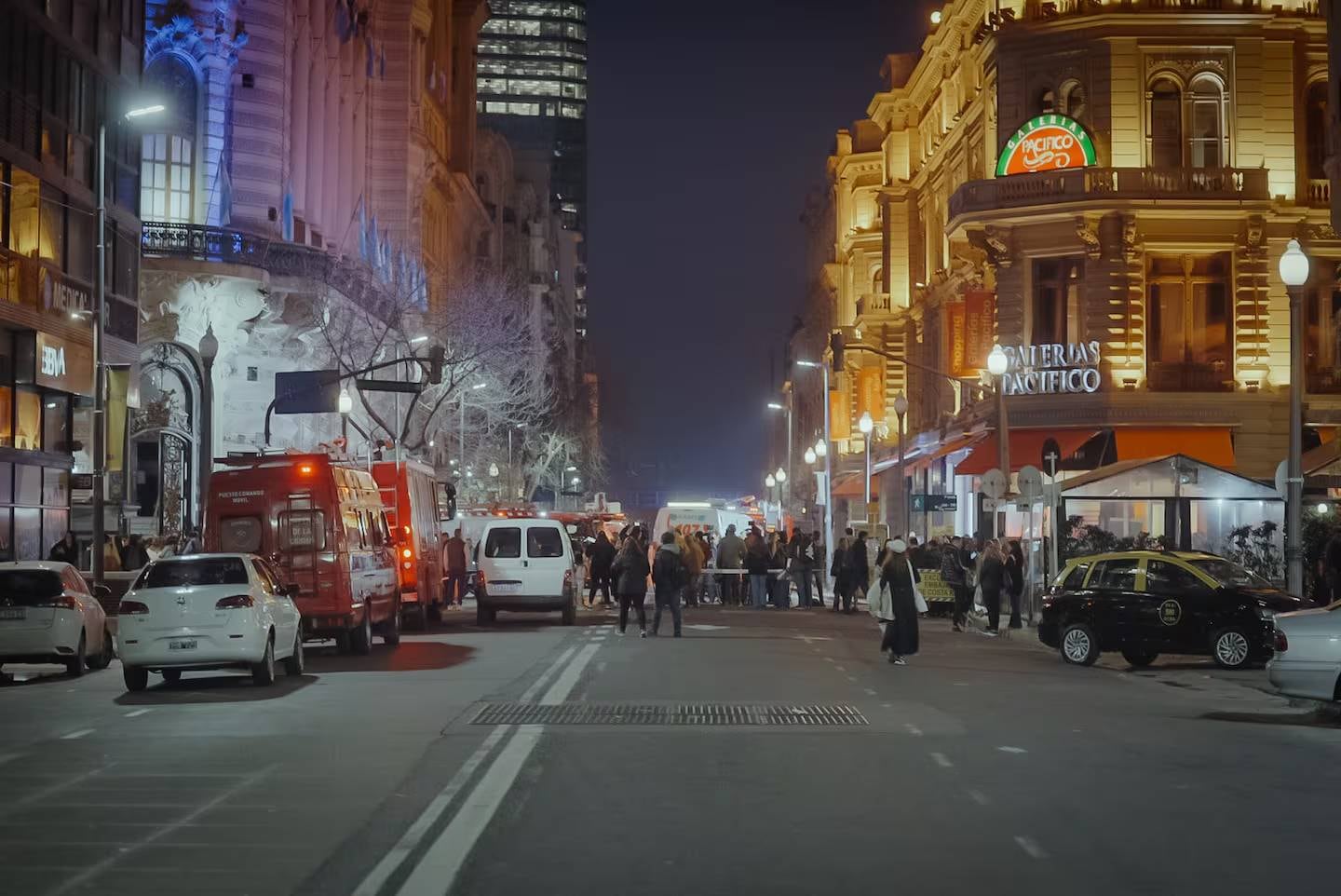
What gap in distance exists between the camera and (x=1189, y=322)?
49156mm

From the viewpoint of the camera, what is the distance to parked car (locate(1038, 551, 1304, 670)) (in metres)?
24.9

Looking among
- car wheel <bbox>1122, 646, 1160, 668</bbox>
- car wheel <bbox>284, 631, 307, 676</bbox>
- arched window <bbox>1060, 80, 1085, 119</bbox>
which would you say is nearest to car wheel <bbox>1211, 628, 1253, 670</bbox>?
car wheel <bbox>1122, 646, 1160, 668</bbox>

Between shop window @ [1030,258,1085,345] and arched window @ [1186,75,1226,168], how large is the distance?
4.29 metres

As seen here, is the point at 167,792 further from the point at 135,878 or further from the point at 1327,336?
the point at 1327,336

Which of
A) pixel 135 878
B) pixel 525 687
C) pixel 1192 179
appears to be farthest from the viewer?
pixel 1192 179

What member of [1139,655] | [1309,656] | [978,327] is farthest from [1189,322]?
[1309,656]

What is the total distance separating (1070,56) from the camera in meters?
49.8

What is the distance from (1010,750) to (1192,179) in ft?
120

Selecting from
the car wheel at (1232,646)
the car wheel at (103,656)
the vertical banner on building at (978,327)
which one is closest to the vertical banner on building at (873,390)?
the vertical banner on building at (978,327)

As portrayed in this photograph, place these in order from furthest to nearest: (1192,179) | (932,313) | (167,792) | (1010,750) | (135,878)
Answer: (932,313) → (1192,179) → (1010,750) → (167,792) → (135,878)

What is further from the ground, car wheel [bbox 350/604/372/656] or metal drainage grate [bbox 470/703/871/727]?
car wheel [bbox 350/604/372/656]

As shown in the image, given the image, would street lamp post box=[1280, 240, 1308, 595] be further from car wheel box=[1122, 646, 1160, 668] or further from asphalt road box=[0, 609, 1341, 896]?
asphalt road box=[0, 609, 1341, 896]

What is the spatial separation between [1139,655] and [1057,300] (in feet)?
83.4

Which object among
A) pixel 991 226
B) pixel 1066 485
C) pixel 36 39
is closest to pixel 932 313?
pixel 991 226
